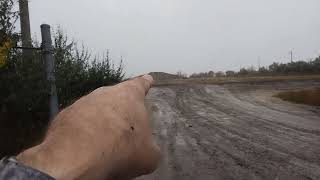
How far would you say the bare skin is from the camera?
0.87 metres

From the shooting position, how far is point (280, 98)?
102 feet

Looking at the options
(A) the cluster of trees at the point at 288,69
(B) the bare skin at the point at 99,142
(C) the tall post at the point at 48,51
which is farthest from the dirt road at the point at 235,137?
(A) the cluster of trees at the point at 288,69

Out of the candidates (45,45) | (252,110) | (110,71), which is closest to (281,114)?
(252,110)

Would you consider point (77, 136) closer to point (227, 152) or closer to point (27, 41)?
point (27, 41)

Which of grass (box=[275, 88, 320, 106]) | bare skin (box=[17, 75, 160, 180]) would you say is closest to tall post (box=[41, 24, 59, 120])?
bare skin (box=[17, 75, 160, 180])

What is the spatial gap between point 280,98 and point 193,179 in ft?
71.4

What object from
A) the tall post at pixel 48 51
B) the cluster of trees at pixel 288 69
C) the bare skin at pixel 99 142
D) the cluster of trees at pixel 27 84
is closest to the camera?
the bare skin at pixel 99 142

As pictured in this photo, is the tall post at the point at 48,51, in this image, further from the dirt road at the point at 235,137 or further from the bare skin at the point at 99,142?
the bare skin at the point at 99,142

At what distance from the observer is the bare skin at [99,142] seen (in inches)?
34.3

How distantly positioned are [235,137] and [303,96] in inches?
586

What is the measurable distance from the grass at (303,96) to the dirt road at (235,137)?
877mm

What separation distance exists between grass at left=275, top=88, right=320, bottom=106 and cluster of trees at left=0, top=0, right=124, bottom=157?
19277 millimetres

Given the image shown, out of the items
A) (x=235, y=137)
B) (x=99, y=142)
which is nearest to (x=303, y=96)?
(x=235, y=137)

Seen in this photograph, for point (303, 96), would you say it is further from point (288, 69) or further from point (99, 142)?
point (99, 142)
